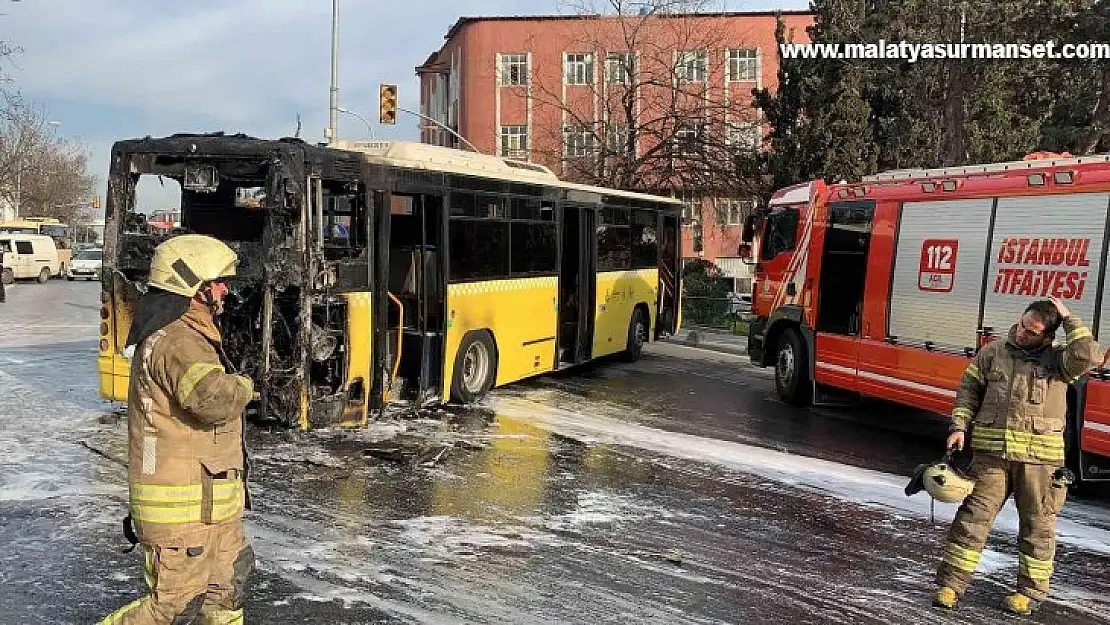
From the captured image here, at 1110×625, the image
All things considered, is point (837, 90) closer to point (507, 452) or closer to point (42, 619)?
point (507, 452)

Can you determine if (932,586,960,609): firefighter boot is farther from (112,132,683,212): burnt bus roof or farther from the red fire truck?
(112,132,683,212): burnt bus roof

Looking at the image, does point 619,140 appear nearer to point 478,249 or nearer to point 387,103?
point 387,103

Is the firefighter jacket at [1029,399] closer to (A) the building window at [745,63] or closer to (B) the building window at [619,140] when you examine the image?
(B) the building window at [619,140]

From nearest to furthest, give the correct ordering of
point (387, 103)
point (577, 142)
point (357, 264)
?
point (357, 264)
point (387, 103)
point (577, 142)

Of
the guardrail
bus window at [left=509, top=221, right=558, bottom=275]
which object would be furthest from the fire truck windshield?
the guardrail

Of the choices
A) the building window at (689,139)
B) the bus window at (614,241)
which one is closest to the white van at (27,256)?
the building window at (689,139)

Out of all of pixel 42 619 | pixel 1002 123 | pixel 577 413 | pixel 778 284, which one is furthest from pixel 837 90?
pixel 42 619

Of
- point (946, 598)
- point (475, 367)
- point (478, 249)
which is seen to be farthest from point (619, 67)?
point (946, 598)

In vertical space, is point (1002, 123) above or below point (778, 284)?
above

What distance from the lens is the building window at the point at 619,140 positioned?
25406mm

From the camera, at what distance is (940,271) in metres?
10.0

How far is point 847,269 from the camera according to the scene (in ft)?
38.2

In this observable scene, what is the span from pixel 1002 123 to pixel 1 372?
16.7m

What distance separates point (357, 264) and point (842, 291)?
5.94m
